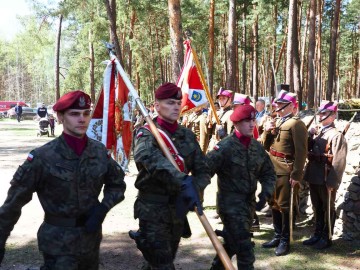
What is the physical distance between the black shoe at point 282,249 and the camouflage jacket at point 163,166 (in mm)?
2456

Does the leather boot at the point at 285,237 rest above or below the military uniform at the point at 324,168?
below

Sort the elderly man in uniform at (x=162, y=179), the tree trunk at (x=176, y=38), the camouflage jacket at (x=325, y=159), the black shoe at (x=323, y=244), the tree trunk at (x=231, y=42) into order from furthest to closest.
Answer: the tree trunk at (x=231, y=42), the tree trunk at (x=176, y=38), the black shoe at (x=323, y=244), the camouflage jacket at (x=325, y=159), the elderly man in uniform at (x=162, y=179)

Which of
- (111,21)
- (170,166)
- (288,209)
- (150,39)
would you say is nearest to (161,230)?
(170,166)

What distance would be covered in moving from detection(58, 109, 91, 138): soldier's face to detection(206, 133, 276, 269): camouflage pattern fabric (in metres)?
1.65

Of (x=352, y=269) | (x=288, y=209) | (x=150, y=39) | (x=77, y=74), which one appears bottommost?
(x=352, y=269)

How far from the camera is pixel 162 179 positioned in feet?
11.3

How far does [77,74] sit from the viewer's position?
37500 millimetres

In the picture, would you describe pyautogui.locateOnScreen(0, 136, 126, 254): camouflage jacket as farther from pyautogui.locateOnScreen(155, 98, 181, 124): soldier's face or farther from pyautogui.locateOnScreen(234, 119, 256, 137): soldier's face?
pyautogui.locateOnScreen(234, 119, 256, 137): soldier's face

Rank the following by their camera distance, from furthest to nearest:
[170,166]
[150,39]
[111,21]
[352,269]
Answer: [150,39] < [111,21] < [352,269] < [170,166]

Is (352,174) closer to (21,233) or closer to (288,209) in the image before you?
(288,209)

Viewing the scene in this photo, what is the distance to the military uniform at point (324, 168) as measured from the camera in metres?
5.57

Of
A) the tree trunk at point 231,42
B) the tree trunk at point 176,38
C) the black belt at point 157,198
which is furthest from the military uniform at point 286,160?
the tree trunk at point 231,42

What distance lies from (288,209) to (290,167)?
2.00ft

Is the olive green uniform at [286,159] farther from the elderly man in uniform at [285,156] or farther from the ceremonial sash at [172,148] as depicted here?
the ceremonial sash at [172,148]
